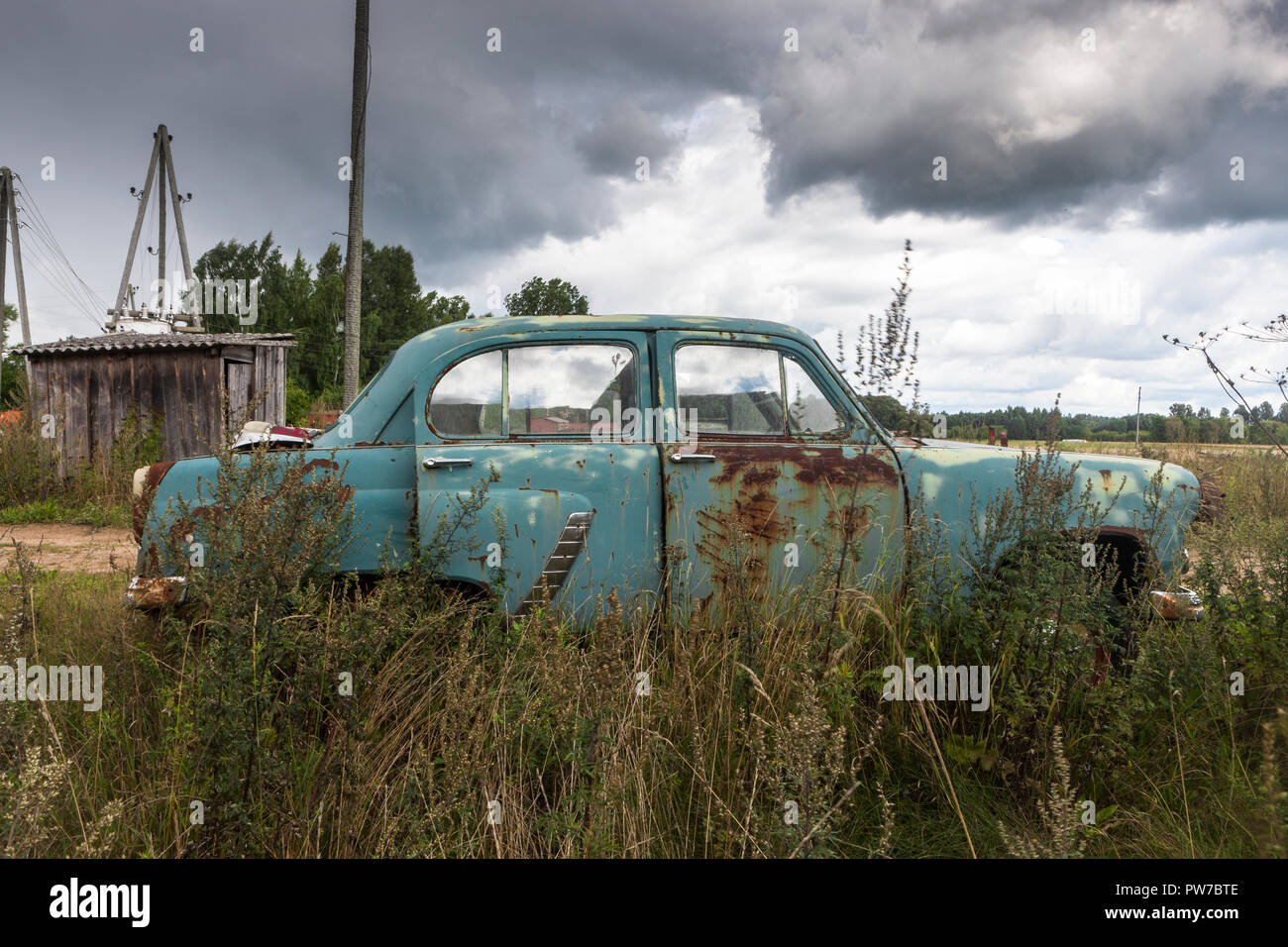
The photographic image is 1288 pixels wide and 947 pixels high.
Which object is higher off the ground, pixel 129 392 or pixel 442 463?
pixel 129 392

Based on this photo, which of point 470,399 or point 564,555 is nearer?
point 564,555

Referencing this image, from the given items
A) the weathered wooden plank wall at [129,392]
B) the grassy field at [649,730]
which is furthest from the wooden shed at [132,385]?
the grassy field at [649,730]

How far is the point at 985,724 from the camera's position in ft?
9.32

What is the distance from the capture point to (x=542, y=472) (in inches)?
131

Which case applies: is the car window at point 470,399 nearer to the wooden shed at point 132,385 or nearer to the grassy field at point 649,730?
the grassy field at point 649,730

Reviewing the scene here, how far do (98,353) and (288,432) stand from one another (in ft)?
38.3

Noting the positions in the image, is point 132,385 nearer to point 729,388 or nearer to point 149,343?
point 149,343

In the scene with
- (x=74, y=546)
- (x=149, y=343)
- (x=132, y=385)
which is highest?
(x=149, y=343)

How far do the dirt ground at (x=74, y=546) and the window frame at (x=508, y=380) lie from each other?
15.7 feet

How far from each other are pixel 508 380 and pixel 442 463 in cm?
53

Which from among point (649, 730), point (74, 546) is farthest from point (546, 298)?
point (649, 730)

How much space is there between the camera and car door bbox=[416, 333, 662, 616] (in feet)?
10.5

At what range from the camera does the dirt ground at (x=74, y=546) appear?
7305 millimetres

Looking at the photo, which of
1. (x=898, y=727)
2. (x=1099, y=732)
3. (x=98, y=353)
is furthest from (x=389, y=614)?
(x=98, y=353)
